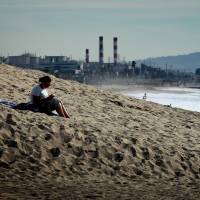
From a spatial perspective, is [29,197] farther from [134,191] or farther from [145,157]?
[145,157]

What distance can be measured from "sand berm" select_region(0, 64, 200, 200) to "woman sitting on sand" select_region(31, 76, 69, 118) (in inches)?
13.8

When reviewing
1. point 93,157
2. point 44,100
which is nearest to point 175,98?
point 44,100

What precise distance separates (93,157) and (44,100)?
260 centimetres

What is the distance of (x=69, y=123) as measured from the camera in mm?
12633

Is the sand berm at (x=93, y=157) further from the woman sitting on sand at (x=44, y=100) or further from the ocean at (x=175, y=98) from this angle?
the ocean at (x=175, y=98)

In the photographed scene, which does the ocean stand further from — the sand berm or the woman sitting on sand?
the woman sitting on sand

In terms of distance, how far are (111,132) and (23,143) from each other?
8.09ft

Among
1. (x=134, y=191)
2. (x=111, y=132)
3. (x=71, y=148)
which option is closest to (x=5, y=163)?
(x=71, y=148)

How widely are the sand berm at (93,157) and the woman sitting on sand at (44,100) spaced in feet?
1.15

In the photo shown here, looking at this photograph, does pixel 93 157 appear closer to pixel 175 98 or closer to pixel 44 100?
pixel 44 100

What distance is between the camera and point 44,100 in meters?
13.1

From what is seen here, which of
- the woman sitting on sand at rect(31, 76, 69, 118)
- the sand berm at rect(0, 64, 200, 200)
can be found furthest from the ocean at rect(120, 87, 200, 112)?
the woman sitting on sand at rect(31, 76, 69, 118)

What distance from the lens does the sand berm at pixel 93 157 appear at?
925 cm

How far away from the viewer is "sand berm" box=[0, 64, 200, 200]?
9250 mm
